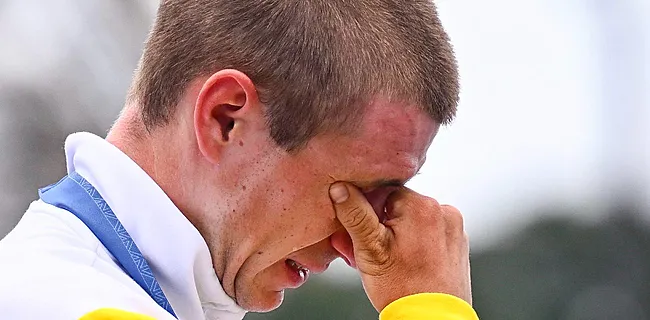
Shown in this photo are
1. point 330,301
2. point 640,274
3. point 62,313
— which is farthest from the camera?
point 640,274

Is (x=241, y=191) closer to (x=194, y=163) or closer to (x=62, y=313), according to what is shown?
(x=194, y=163)

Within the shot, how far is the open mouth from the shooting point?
1800mm

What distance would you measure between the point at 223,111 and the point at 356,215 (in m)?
0.27

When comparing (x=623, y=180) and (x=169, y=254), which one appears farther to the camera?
(x=623, y=180)

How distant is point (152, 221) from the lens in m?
1.57

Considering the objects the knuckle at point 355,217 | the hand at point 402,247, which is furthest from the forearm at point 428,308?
the knuckle at point 355,217

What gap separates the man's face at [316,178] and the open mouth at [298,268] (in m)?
0.05

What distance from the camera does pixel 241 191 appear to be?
165 cm

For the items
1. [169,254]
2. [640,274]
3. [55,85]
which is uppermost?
[169,254]

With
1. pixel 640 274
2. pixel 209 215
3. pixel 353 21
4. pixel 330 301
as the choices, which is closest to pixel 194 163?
pixel 209 215

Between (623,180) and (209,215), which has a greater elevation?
(209,215)

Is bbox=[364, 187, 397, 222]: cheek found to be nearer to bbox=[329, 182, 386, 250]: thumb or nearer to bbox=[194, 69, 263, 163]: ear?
bbox=[329, 182, 386, 250]: thumb

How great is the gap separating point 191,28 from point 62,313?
0.52 metres

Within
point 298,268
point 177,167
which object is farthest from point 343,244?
point 177,167
